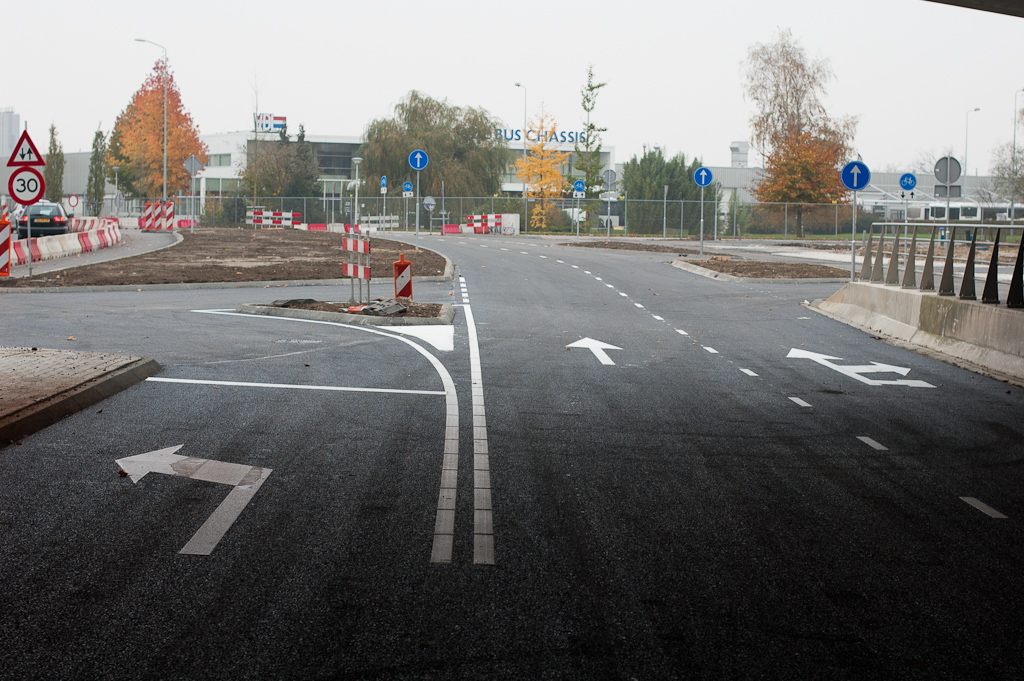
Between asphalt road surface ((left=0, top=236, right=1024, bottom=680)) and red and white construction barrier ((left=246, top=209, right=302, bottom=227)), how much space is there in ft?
182

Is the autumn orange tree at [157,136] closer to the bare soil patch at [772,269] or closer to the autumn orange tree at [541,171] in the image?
the autumn orange tree at [541,171]

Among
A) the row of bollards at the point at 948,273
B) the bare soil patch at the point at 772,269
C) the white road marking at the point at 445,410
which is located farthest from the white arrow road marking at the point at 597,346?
the bare soil patch at the point at 772,269

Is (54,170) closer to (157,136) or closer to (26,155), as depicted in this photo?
(157,136)

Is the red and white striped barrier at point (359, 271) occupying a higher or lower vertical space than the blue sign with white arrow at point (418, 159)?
lower

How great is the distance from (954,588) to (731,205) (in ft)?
205

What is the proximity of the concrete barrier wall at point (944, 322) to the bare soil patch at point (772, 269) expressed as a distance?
31.1 feet

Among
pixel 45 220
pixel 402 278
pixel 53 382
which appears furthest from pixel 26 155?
pixel 45 220

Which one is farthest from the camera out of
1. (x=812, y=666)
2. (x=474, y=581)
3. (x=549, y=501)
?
(x=549, y=501)

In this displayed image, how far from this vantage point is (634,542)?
5.55m

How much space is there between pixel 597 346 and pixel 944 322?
4.92 m

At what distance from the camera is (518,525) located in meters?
5.84

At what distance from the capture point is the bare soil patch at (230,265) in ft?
82.6

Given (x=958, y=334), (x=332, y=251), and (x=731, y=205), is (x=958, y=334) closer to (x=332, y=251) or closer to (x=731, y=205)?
(x=332, y=251)

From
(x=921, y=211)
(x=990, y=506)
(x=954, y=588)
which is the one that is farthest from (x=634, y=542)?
(x=921, y=211)
